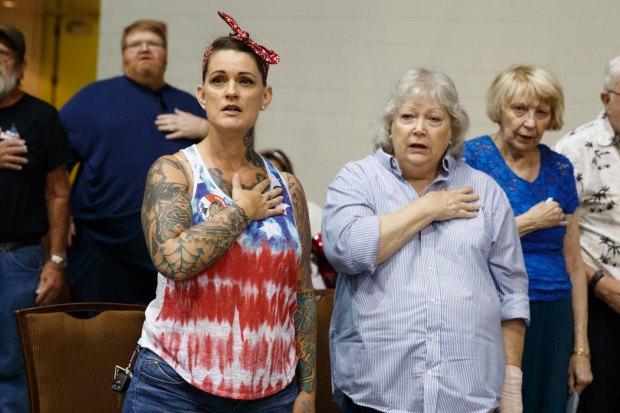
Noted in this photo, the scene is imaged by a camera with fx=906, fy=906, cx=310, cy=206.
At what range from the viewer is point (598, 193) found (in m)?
3.32

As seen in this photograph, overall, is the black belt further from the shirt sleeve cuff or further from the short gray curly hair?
the shirt sleeve cuff

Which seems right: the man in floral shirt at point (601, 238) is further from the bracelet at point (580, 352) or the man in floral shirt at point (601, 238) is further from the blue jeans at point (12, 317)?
the blue jeans at point (12, 317)

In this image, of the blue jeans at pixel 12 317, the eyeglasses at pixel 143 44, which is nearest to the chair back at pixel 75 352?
the blue jeans at pixel 12 317

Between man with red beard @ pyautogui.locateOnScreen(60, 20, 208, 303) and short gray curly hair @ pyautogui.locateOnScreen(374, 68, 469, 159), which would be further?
man with red beard @ pyautogui.locateOnScreen(60, 20, 208, 303)

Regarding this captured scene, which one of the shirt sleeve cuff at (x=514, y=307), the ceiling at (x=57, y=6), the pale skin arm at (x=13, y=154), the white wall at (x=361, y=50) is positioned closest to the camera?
the shirt sleeve cuff at (x=514, y=307)

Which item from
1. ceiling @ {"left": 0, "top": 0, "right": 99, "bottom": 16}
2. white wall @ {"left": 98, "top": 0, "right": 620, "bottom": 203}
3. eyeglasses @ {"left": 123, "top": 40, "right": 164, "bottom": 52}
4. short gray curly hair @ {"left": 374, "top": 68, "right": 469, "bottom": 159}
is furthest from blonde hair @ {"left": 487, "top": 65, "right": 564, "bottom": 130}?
ceiling @ {"left": 0, "top": 0, "right": 99, "bottom": 16}

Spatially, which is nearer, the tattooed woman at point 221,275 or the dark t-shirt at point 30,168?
the tattooed woman at point 221,275

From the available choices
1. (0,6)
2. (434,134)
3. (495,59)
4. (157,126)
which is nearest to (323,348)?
(434,134)

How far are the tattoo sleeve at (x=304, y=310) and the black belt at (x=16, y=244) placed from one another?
162 cm

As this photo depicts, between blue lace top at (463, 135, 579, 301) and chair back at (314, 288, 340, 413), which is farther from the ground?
blue lace top at (463, 135, 579, 301)

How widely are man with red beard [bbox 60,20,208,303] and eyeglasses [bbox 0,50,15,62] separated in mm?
368

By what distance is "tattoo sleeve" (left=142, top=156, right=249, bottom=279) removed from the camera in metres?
1.99

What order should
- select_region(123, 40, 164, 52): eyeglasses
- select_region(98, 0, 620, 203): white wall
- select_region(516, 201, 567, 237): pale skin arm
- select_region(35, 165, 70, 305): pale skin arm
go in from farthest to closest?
select_region(98, 0, 620, 203): white wall < select_region(123, 40, 164, 52): eyeglasses < select_region(35, 165, 70, 305): pale skin arm < select_region(516, 201, 567, 237): pale skin arm

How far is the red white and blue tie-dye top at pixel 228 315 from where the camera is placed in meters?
2.06
